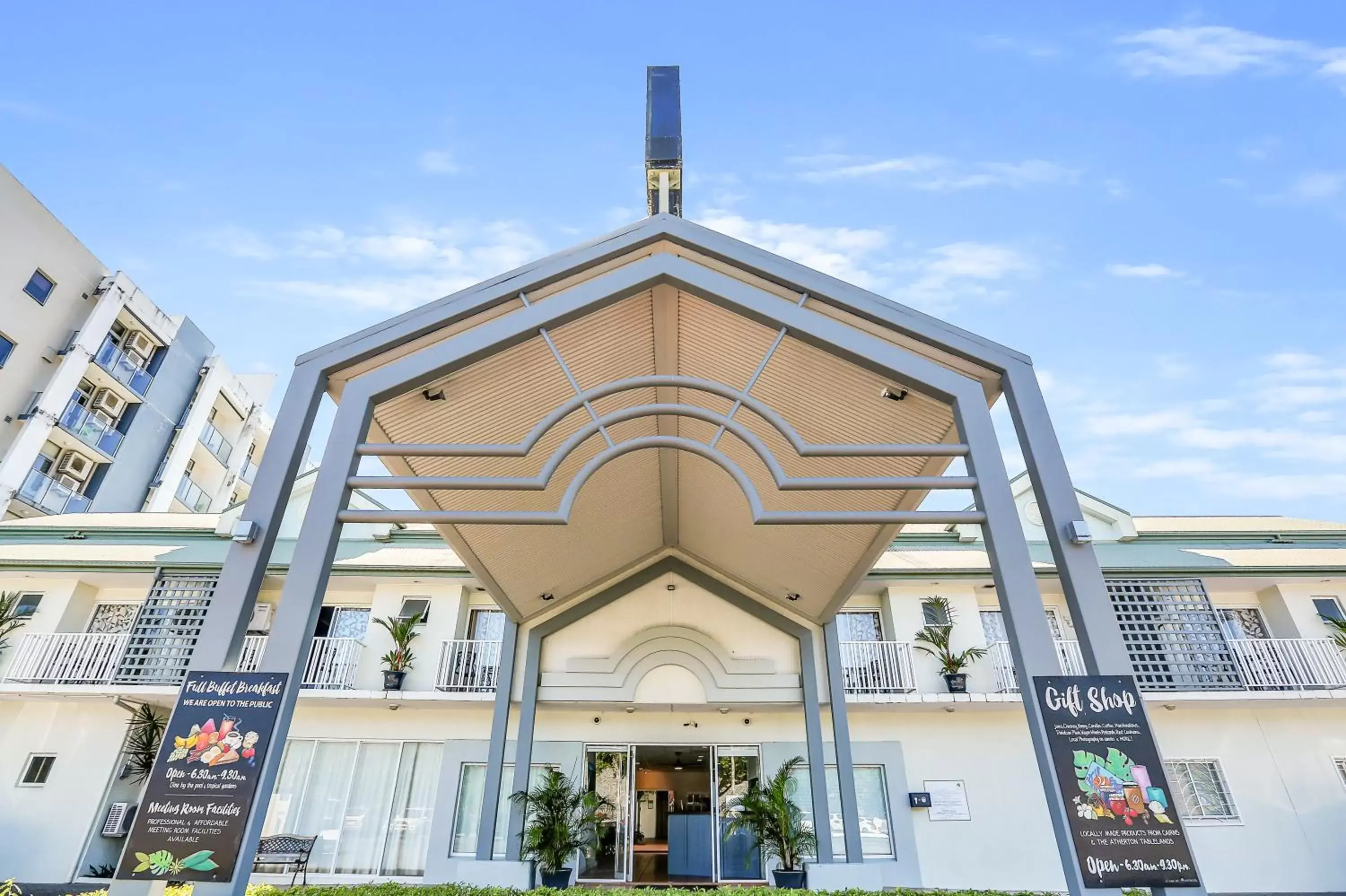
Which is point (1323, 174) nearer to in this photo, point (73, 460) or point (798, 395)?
point (798, 395)

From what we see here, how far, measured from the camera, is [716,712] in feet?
40.2

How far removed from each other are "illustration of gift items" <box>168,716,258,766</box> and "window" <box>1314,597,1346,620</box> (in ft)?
57.3

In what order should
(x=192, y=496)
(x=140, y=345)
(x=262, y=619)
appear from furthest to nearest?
(x=192, y=496), (x=140, y=345), (x=262, y=619)

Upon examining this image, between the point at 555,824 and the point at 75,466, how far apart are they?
20.3 metres

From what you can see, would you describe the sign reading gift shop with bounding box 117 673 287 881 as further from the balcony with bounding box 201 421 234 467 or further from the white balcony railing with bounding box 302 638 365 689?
the balcony with bounding box 201 421 234 467

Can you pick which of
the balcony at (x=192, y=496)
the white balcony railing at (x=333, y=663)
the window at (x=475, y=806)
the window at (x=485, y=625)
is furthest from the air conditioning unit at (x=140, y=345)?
the window at (x=475, y=806)

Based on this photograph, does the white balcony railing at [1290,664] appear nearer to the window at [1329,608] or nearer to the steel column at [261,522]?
the window at [1329,608]

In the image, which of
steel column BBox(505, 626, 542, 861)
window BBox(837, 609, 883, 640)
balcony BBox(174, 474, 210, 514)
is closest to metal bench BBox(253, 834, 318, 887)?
steel column BBox(505, 626, 542, 861)

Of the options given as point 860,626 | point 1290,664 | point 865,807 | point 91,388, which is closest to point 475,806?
point 865,807

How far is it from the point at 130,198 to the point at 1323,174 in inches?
762

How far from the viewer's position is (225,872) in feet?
14.0

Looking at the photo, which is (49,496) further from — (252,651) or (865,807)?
(865,807)

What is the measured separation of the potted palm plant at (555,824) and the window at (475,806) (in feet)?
2.01

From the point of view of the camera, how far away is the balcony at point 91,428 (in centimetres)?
1994
